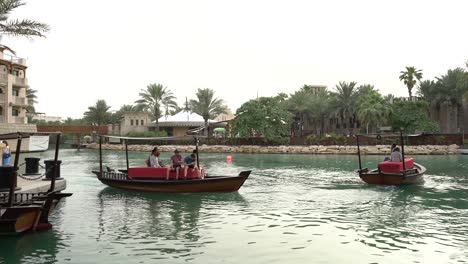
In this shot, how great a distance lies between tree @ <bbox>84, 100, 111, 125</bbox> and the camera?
294ft

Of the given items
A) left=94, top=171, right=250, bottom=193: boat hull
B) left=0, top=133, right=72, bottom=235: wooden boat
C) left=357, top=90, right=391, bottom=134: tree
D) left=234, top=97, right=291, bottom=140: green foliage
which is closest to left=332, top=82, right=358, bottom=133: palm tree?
left=357, top=90, right=391, bottom=134: tree

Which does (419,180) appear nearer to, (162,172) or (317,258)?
(162,172)

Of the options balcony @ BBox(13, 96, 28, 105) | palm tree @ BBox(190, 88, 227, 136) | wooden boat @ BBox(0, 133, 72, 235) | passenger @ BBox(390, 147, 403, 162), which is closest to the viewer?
wooden boat @ BBox(0, 133, 72, 235)

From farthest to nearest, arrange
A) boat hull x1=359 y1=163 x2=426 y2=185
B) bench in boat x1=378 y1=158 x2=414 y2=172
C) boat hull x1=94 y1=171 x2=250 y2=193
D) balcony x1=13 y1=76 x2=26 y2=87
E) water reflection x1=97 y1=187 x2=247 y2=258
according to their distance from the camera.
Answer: balcony x1=13 y1=76 x2=26 y2=87, bench in boat x1=378 y1=158 x2=414 y2=172, boat hull x1=359 y1=163 x2=426 y2=185, boat hull x1=94 y1=171 x2=250 y2=193, water reflection x1=97 y1=187 x2=247 y2=258

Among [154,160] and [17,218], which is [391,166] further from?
[17,218]

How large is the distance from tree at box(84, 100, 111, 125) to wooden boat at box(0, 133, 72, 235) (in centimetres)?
8057

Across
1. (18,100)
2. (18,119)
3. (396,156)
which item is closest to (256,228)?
(396,156)

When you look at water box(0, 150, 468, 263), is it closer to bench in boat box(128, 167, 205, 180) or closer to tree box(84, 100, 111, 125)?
bench in boat box(128, 167, 205, 180)

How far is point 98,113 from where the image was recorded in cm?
8944

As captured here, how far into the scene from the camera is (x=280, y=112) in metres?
62.9

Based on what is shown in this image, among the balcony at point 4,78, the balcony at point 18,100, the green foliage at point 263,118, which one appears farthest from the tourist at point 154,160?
the green foliage at point 263,118

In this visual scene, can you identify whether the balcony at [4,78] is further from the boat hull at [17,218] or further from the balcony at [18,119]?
the boat hull at [17,218]

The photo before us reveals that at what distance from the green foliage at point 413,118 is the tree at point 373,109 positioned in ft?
4.89

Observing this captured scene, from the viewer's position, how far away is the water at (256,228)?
9.57 m
